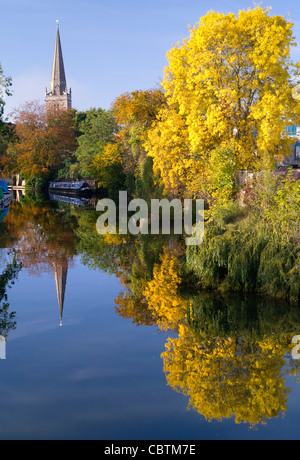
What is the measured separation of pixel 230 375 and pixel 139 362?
1786 mm

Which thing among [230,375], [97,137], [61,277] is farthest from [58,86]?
[230,375]

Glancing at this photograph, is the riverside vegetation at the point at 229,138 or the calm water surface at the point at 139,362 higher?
the riverside vegetation at the point at 229,138

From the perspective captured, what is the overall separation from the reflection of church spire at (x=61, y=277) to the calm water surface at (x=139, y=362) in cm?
5

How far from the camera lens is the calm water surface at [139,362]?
7.78 meters

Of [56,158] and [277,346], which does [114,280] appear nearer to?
[277,346]

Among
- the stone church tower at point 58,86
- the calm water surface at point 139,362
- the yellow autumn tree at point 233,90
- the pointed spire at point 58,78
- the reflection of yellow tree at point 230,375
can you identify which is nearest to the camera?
the calm water surface at point 139,362

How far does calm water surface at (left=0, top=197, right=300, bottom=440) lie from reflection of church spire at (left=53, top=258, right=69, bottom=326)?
0.18 ft

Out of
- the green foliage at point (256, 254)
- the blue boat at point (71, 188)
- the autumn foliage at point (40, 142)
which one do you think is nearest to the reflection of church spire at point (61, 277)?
the green foliage at point (256, 254)

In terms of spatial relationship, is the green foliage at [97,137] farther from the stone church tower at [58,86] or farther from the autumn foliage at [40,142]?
the stone church tower at [58,86]

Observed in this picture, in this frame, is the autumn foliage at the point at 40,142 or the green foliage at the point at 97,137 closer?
the green foliage at the point at 97,137

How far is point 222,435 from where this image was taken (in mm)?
7434

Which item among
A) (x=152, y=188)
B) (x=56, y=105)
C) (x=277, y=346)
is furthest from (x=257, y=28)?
(x=56, y=105)

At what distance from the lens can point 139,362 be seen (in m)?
10.2

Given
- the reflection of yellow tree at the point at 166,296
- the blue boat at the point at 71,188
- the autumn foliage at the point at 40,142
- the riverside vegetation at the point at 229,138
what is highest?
the autumn foliage at the point at 40,142
